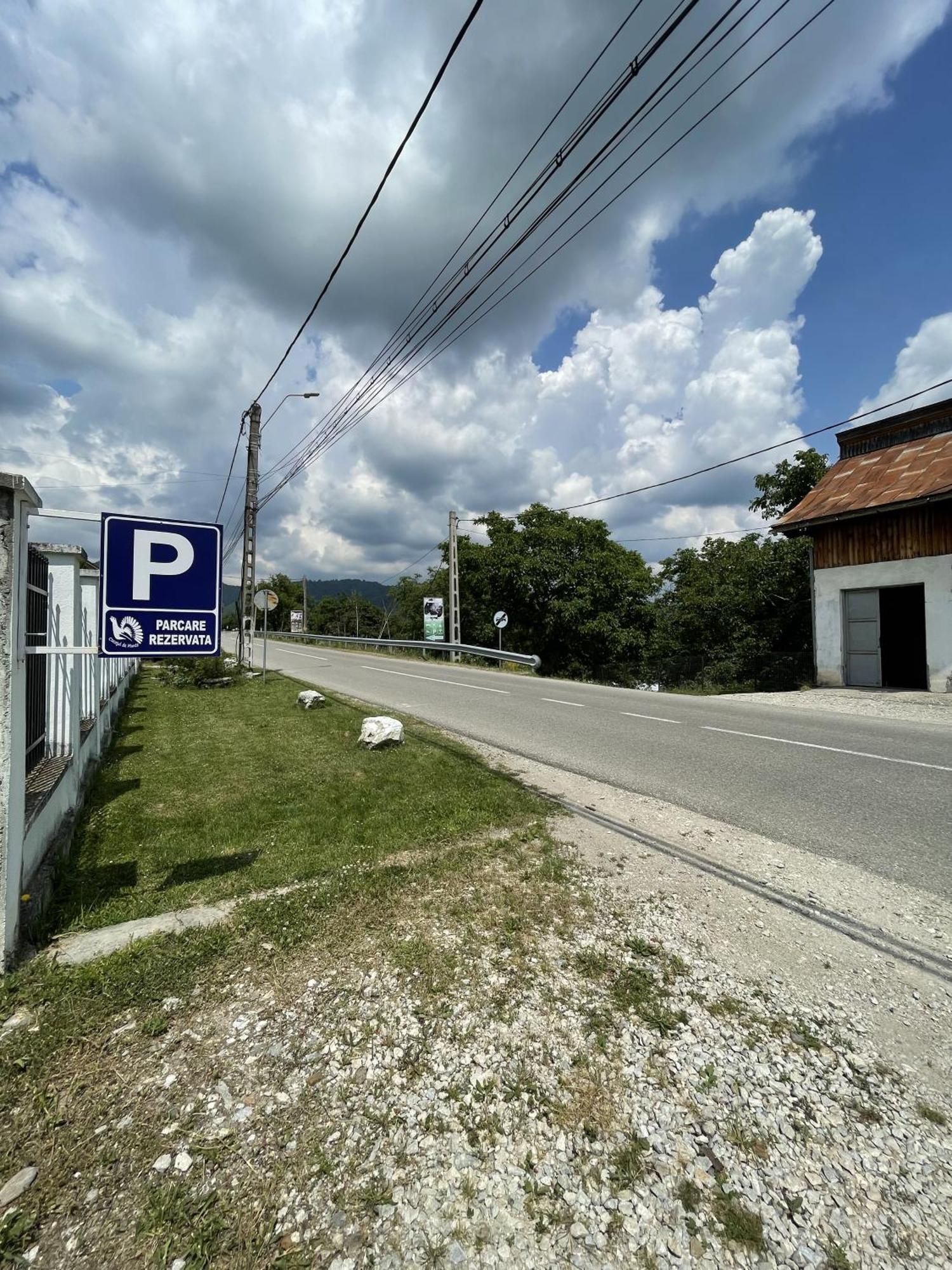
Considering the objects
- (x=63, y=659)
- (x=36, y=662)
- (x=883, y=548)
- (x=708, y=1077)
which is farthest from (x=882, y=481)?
(x=36, y=662)

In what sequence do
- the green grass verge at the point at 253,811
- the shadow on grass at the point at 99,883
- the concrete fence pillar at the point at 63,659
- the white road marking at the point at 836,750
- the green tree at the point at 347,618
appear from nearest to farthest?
1. the shadow on grass at the point at 99,883
2. the green grass verge at the point at 253,811
3. the concrete fence pillar at the point at 63,659
4. the white road marking at the point at 836,750
5. the green tree at the point at 347,618

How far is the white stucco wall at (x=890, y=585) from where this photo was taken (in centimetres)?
1282

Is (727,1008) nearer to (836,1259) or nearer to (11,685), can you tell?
(836,1259)

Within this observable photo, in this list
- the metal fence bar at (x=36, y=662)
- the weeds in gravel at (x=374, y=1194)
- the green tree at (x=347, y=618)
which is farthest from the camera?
the green tree at (x=347, y=618)

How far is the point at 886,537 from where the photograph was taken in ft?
45.5

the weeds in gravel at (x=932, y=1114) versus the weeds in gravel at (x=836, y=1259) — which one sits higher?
the weeds in gravel at (x=836, y=1259)

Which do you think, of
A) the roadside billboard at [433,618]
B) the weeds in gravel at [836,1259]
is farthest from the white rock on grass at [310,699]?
the roadside billboard at [433,618]

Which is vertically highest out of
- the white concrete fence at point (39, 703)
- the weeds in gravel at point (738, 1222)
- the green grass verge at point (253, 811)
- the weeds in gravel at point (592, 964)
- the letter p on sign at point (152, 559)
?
the letter p on sign at point (152, 559)

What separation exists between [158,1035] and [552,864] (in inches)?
97.6

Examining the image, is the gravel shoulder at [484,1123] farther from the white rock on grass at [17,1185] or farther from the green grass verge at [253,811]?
the green grass verge at [253,811]

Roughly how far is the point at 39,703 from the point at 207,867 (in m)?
2.00

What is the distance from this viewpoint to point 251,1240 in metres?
1.53

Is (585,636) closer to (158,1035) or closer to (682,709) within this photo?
(682,709)

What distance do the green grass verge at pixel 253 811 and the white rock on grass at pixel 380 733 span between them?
169 mm
